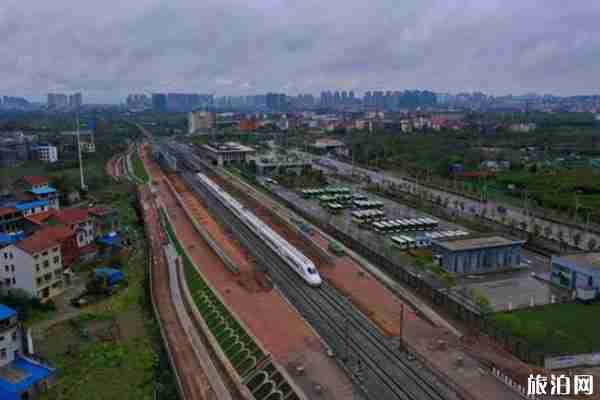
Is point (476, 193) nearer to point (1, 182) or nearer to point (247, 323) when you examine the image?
point (247, 323)

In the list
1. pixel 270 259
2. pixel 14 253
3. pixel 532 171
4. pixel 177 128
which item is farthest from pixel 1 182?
pixel 177 128

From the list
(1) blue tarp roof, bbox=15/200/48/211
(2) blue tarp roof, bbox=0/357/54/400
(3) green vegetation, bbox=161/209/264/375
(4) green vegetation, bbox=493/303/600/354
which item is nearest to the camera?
(2) blue tarp roof, bbox=0/357/54/400

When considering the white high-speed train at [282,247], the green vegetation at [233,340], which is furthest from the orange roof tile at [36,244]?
the white high-speed train at [282,247]

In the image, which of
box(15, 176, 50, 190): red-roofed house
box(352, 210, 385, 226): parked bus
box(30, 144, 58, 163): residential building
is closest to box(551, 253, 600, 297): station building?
box(352, 210, 385, 226): parked bus

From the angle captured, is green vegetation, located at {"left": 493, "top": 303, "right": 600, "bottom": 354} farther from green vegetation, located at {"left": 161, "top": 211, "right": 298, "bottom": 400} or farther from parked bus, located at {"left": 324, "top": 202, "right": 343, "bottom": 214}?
parked bus, located at {"left": 324, "top": 202, "right": 343, "bottom": 214}

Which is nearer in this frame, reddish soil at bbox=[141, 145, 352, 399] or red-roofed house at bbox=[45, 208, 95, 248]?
reddish soil at bbox=[141, 145, 352, 399]
